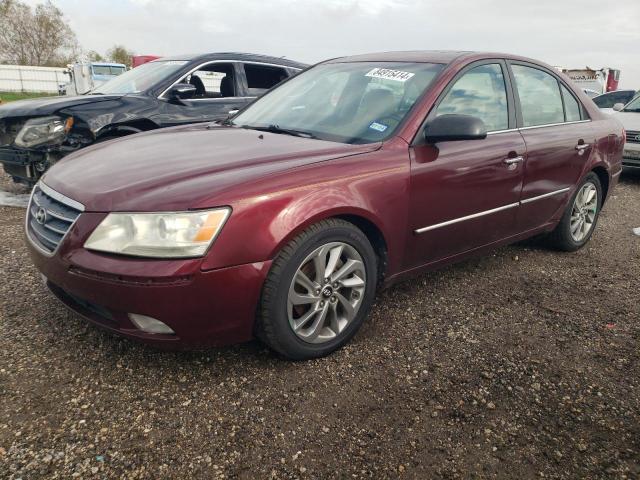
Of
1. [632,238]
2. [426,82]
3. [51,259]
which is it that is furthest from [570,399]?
[632,238]

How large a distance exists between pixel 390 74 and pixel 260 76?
3.38 metres

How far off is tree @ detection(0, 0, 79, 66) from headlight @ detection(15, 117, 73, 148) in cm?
4837

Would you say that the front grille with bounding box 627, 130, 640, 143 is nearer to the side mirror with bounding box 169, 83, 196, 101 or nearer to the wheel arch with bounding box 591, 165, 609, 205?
the wheel arch with bounding box 591, 165, 609, 205

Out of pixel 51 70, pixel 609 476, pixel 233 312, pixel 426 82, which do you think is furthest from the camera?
pixel 51 70

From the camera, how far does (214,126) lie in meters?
3.48

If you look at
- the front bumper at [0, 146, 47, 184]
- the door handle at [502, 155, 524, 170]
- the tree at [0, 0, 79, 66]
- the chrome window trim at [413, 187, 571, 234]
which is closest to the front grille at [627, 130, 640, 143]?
the chrome window trim at [413, 187, 571, 234]

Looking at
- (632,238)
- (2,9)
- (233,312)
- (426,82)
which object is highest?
(2,9)

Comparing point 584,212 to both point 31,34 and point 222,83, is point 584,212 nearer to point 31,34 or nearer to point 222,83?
point 222,83

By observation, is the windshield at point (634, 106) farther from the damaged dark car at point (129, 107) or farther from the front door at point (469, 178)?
the front door at point (469, 178)

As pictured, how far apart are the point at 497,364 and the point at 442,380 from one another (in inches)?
14.3

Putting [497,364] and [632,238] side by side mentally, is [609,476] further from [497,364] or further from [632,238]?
[632,238]

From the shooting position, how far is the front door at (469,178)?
9.43 ft

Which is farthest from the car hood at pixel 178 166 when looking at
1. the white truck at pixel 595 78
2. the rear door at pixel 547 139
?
the white truck at pixel 595 78

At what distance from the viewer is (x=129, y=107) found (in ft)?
16.6
